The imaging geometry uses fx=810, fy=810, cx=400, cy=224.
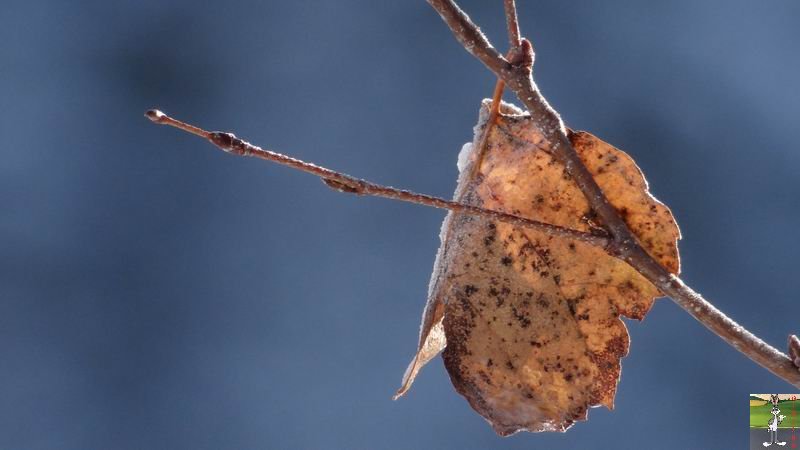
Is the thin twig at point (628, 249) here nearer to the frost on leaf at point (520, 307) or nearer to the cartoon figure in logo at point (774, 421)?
the frost on leaf at point (520, 307)

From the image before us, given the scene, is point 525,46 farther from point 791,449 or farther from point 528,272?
point 791,449

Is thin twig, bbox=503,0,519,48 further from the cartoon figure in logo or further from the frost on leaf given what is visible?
the cartoon figure in logo

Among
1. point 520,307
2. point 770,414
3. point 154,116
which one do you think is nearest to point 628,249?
point 520,307

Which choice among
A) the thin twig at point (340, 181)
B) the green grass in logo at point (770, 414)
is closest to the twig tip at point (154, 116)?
the thin twig at point (340, 181)

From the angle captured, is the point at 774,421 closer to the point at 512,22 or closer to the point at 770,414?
the point at 770,414

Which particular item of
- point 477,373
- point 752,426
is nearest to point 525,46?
point 477,373

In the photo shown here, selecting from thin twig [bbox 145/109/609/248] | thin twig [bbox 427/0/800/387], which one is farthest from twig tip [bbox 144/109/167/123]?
thin twig [bbox 427/0/800/387]
